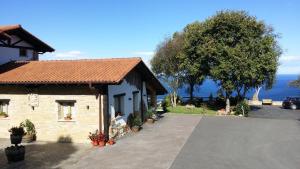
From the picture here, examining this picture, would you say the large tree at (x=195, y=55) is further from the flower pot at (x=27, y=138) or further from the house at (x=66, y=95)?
the flower pot at (x=27, y=138)

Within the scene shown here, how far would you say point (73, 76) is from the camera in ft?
66.6

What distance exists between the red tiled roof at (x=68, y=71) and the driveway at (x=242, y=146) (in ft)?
19.2

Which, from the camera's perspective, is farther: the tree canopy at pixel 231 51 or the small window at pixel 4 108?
the tree canopy at pixel 231 51

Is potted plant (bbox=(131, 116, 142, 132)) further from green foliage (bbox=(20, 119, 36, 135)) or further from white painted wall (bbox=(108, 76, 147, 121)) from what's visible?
green foliage (bbox=(20, 119, 36, 135))

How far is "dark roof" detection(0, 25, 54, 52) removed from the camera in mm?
24406

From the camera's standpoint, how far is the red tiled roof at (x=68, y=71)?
773 inches

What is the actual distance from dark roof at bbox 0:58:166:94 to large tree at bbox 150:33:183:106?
743 inches

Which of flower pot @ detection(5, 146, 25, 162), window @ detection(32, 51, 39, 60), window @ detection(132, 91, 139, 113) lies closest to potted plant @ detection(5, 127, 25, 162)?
flower pot @ detection(5, 146, 25, 162)

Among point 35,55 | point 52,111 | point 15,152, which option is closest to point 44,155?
point 15,152

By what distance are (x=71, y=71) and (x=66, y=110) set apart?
2534mm

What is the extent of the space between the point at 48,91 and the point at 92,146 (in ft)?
14.5

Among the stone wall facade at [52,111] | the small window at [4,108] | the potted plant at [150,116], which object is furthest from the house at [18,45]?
the potted plant at [150,116]

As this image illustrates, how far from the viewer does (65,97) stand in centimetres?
2020

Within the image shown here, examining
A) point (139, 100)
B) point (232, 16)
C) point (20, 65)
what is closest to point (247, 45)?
point (232, 16)
